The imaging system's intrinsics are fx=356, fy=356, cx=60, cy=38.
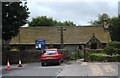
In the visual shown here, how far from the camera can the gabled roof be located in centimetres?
5903

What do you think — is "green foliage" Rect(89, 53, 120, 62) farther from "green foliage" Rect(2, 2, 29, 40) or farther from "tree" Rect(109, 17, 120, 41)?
"tree" Rect(109, 17, 120, 41)

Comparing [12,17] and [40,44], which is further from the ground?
[12,17]

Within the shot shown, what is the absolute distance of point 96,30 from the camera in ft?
204

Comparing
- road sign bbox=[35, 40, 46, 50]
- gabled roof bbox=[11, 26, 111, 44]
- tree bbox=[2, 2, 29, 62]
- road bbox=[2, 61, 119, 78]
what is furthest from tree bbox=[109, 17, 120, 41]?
road bbox=[2, 61, 119, 78]

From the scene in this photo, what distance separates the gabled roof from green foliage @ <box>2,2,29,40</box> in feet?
61.5

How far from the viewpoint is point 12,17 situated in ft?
129

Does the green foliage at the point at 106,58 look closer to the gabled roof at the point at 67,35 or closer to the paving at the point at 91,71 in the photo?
the paving at the point at 91,71

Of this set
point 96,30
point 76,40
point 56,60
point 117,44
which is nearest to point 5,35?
point 56,60

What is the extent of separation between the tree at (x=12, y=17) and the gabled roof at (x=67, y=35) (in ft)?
61.3

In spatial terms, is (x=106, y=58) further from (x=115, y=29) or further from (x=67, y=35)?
(x=115, y=29)

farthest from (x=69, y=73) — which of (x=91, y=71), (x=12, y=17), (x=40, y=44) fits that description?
(x=40, y=44)

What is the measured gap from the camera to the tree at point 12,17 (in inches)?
1517

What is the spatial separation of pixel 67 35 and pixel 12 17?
74.3 ft

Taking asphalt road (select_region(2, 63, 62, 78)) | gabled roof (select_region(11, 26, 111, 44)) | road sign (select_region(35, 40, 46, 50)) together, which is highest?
gabled roof (select_region(11, 26, 111, 44))
